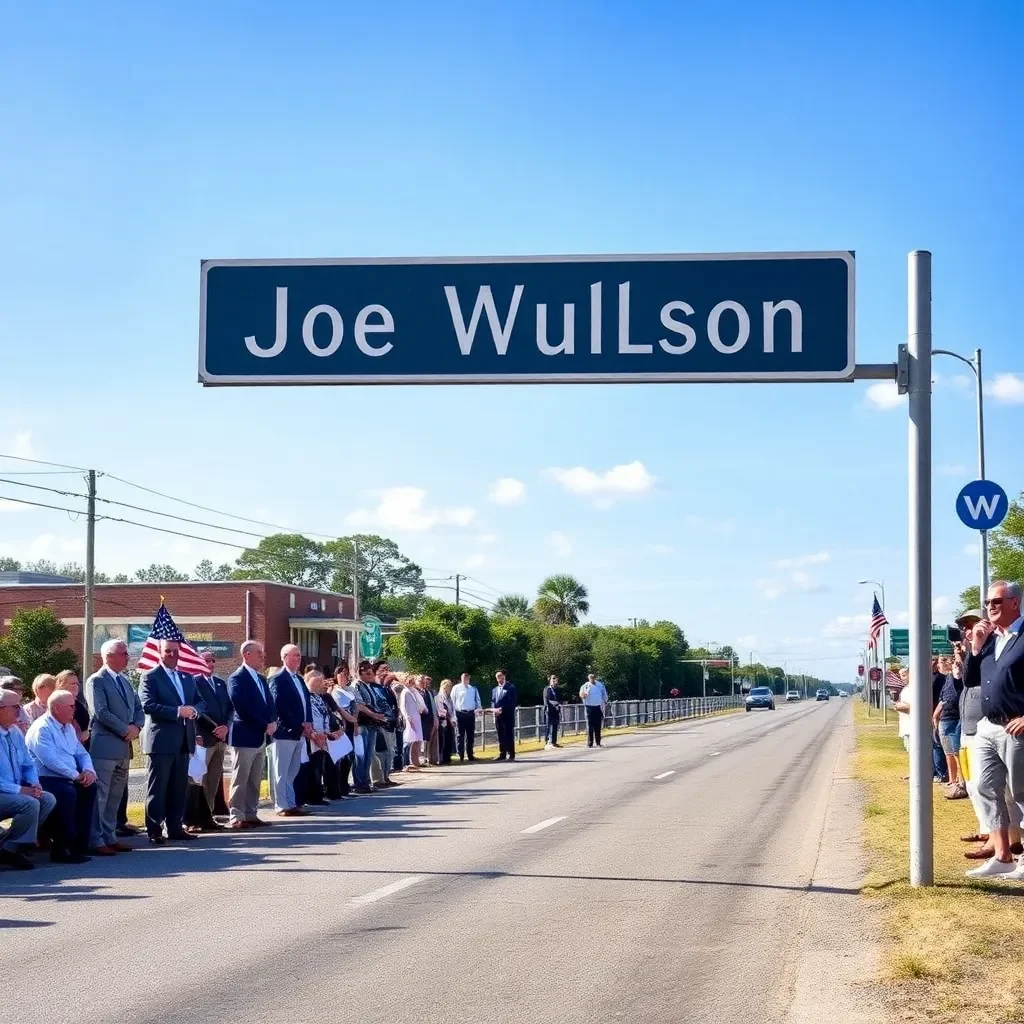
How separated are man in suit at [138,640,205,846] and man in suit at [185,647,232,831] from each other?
744mm

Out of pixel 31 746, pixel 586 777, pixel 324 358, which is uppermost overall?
pixel 324 358

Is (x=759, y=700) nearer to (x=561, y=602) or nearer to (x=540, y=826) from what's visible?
(x=561, y=602)

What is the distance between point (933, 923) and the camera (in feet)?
27.2

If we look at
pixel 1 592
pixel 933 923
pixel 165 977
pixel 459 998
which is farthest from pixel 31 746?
pixel 1 592

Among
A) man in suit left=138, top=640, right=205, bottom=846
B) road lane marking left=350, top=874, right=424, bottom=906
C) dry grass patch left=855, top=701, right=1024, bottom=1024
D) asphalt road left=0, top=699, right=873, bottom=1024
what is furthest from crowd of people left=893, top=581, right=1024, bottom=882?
man in suit left=138, top=640, right=205, bottom=846

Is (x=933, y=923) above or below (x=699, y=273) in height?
below

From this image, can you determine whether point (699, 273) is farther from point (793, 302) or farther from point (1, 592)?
point (1, 592)

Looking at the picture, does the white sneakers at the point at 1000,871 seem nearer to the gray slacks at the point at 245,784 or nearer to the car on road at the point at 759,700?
the gray slacks at the point at 245,784

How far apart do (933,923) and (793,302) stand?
4.32 meters

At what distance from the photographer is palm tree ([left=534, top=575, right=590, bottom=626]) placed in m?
107

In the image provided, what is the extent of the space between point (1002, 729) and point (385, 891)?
4630 mm

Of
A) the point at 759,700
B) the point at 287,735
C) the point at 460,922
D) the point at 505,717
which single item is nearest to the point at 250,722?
the point at 287,735

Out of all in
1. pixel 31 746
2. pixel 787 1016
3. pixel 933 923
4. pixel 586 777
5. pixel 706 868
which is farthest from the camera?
pixel 586 777

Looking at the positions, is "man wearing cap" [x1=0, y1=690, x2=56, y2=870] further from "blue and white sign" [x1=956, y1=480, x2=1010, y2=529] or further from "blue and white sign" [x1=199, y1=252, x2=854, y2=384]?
"blue and white sign" [x1=956, y1=480, x2=1010, y2=529]
